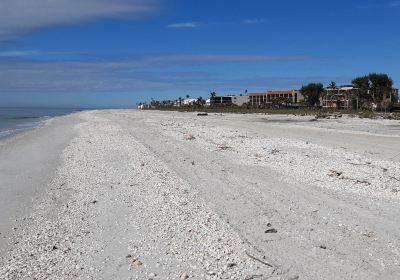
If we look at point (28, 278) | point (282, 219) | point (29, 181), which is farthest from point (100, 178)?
point (28, 278)

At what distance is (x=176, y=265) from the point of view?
17.1 ft

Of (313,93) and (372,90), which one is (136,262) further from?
(313,93)

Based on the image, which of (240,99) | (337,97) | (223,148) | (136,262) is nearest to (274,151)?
(223,148)

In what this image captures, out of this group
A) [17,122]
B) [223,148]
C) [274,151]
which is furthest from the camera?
[17,122]

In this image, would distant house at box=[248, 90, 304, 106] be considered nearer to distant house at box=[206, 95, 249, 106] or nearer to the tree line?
distant house at box=[206, 95, 249, 106]

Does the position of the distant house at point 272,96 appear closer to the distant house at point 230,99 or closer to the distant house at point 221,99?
the distant house at point 230,99

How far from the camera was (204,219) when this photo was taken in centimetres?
704

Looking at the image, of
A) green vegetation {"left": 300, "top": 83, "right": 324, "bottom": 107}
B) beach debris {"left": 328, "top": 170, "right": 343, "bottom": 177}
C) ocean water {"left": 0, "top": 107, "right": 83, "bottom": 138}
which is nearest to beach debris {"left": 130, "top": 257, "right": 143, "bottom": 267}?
beach debris {"left": 328, "top": 170, "right": 343, "bottom": 177}

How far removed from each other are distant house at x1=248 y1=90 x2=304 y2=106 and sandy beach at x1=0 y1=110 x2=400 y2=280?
11938 cm

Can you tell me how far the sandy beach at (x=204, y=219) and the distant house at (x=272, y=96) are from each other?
119 meters

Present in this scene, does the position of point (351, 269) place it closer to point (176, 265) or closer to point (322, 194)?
point (176, 265)

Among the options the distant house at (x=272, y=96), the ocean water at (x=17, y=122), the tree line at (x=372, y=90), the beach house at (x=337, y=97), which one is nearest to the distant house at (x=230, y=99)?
the distant house at (x=272, y=96)

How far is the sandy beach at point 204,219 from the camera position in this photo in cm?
514

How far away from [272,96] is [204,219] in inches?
5624
